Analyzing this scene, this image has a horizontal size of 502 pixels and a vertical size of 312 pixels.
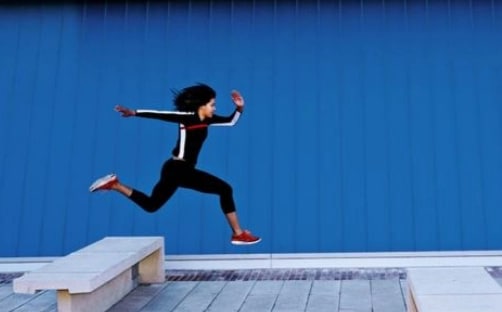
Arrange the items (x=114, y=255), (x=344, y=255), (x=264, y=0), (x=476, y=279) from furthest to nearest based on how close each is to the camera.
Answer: (x=264, y=0) → (x=344, y=255) → (x=114, y=255) → (x=476, y=279)

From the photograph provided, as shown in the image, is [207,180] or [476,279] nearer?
[476,279]

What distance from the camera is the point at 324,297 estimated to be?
4793mm

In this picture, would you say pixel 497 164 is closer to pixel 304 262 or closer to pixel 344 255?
pixel 344 255

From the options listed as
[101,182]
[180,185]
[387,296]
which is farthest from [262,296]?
[101,182]

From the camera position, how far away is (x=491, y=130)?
6.02m

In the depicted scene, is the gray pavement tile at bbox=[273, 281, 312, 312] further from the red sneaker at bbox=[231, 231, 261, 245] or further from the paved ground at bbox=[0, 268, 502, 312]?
the red sneaker at bbox=[231, 231, 261, 245]

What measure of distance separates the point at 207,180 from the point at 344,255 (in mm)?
1851

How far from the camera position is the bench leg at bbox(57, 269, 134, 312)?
13.1ft

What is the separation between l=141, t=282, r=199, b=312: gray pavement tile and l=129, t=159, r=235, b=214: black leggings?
1078 mm

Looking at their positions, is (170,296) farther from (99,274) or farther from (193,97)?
(193,97)

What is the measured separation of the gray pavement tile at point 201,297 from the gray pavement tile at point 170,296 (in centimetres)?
6

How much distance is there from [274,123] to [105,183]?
2.13 meters

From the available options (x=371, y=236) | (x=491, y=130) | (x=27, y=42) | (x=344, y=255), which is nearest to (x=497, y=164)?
(x=491, y=130)

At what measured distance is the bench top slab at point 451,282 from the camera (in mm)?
3305
